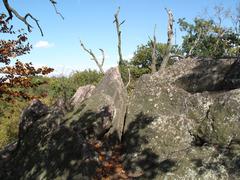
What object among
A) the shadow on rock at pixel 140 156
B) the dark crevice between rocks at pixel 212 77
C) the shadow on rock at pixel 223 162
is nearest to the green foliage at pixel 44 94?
the shadow on rock at pixel 140 156

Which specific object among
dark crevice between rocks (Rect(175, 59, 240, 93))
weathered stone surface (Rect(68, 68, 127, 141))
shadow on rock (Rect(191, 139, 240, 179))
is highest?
dark crevice between rocks (Rect(175, 59, 240, 93))

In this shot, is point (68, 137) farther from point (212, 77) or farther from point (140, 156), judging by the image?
point (212, 77)

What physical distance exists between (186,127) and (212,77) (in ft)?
9.68

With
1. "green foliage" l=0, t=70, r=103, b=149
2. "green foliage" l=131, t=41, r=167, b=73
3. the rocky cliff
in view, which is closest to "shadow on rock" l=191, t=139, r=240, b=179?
the rocky cliff

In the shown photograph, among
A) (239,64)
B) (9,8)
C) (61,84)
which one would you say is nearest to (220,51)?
(61,84)

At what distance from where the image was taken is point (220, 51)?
50.9 m

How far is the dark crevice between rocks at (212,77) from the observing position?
1180 cm

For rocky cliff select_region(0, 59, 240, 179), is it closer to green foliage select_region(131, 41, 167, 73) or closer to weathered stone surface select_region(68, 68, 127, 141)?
weathered stone surface select_region(68, 68, 127, 141)

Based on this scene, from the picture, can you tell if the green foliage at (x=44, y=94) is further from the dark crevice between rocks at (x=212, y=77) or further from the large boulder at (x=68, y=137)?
the dark crevice between rocks at (x=212, y=77)

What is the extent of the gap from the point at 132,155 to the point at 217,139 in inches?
95.7

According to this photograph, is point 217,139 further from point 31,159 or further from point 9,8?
point 9,8

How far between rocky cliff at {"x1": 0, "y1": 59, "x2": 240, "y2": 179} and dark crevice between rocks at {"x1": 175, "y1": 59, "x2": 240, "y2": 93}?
1.3 inches

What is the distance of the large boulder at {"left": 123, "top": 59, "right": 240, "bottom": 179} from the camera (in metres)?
9.03

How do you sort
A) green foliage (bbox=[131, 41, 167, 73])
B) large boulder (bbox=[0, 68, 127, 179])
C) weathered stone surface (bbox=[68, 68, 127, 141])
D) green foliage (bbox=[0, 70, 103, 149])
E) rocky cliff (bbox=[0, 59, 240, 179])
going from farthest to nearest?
green foliage (bbox=[131, 41, 167, 73]) → green foliage (bbox=[0, 70, 103, 149]) → weathered stone surface (bbox=[68, 68, 127, 141]) → large boulder (bbox=[0, 68, 127, 179]) → rocky cliff (bbox=[0, 59, 240, 179])
